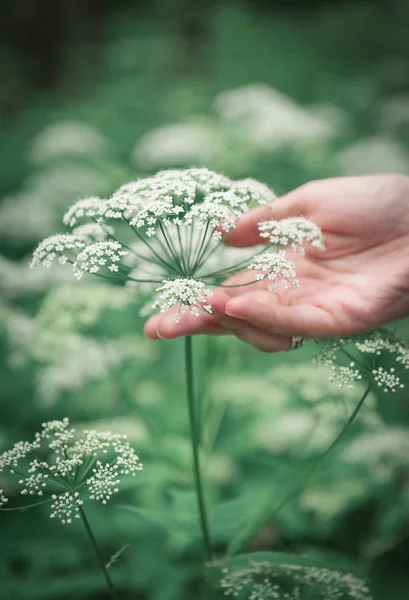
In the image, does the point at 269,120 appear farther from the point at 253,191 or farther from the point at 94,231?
the point at 94,231

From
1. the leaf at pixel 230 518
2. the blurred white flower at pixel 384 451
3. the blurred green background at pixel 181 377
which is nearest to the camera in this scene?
the leaf at pixel 230 518

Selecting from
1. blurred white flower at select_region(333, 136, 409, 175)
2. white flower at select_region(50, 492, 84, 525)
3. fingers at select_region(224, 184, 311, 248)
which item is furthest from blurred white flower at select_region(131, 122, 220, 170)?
white flower at select_region(50, 492, 84, 525)

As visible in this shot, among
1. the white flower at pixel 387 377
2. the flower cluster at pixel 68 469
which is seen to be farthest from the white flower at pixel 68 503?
the white flower at pixel 387 377

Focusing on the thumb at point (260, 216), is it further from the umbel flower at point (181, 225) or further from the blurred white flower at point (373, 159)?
the blurred white flower at point (373, 159)

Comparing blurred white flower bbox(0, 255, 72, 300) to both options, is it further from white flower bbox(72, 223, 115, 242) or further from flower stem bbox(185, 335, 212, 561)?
flower stem bbox(185, 335, 212, 561)

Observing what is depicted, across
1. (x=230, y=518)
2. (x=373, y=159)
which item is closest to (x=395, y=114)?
(x=373, y=159)

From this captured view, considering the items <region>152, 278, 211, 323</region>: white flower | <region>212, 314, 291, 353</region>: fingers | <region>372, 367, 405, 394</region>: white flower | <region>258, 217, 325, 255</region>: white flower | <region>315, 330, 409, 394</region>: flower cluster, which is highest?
<region>258, 217, 325, 255</region>: white flower
